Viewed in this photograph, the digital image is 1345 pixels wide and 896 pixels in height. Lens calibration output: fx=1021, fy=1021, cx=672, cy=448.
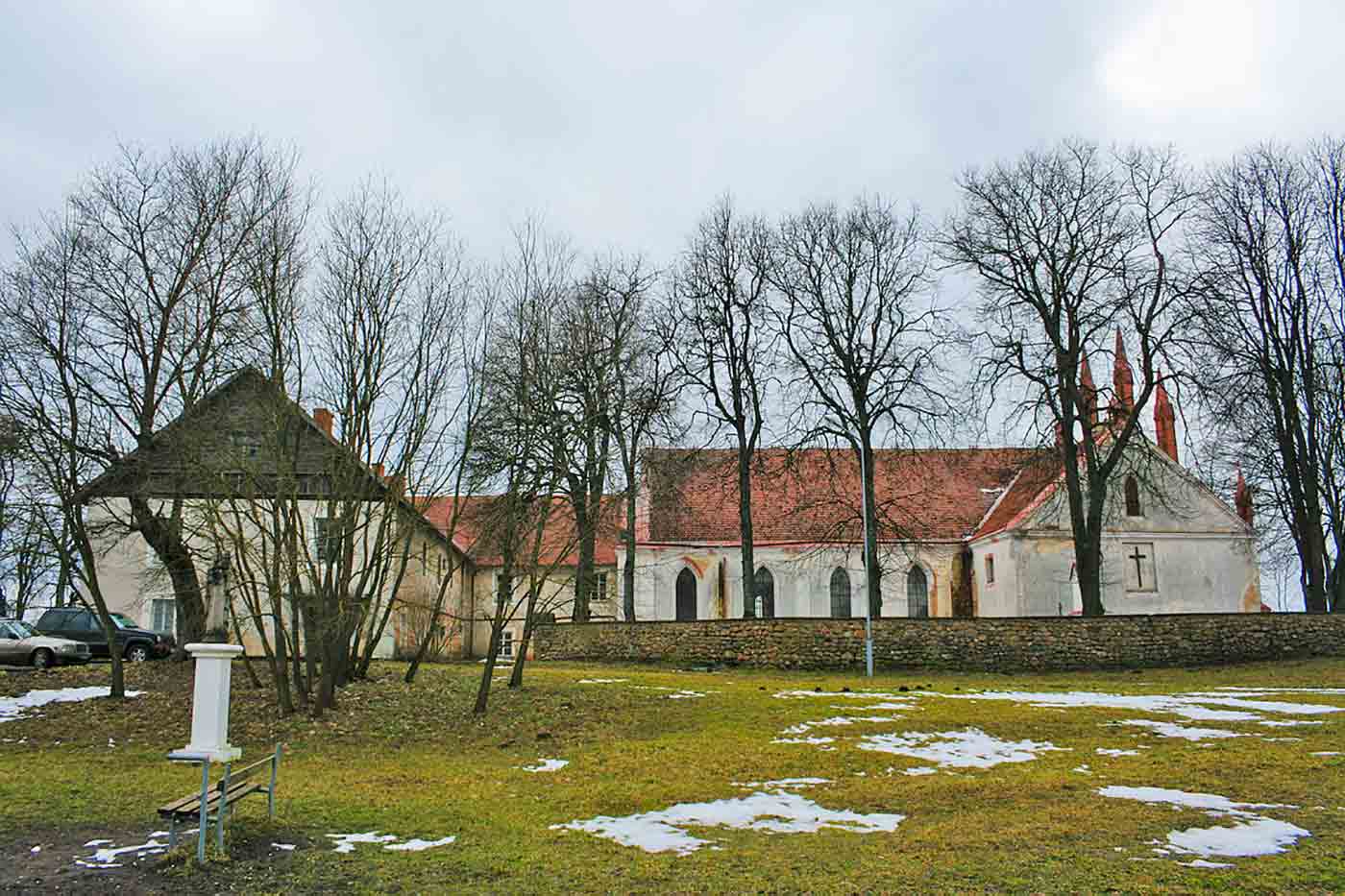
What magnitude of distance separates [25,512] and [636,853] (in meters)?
16.9

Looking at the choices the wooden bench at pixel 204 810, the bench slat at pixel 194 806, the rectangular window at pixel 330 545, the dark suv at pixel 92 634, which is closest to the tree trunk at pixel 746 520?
the dark suv at pixel 92 634

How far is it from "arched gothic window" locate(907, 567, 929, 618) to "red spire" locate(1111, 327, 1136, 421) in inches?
442

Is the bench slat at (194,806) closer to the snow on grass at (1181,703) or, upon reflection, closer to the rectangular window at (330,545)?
the rectangular window at (330,545)

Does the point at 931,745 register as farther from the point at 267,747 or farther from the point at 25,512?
the point at 25,512

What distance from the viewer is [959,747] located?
13.6 m

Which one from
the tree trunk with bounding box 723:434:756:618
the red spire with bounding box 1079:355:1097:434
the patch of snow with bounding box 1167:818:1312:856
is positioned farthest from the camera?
the tree trunk with bounding box 723:434:756:618

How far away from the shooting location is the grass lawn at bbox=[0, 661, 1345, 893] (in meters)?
7.36

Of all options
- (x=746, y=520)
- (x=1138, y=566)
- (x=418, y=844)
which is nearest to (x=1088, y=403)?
(x=746, y=520)

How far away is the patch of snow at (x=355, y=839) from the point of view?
835 cm

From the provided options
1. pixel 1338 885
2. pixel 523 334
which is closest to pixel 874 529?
pixel 523 334

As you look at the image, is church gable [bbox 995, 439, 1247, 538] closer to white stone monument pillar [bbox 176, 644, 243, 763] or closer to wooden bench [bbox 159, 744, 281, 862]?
white stone monument pillar [bbox 176, 644, 243, 763]

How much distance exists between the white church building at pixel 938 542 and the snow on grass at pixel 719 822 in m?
26.2

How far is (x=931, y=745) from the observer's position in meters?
13.8

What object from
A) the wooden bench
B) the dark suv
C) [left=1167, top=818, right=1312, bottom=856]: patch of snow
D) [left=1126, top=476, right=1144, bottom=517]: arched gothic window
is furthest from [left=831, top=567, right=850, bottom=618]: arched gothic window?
the wooden bench
